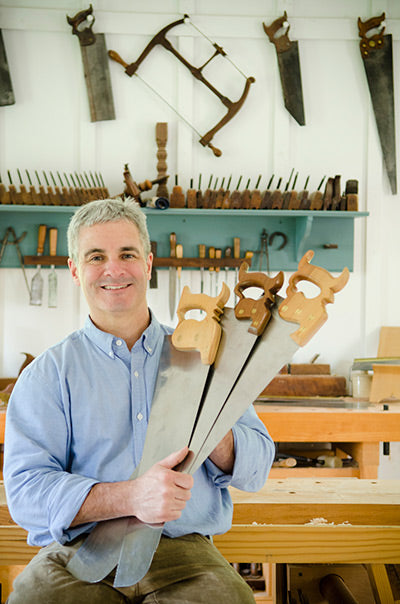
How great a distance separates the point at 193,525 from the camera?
156cm

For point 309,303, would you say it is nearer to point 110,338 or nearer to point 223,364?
point 223,364

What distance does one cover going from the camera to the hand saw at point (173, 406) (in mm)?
1393

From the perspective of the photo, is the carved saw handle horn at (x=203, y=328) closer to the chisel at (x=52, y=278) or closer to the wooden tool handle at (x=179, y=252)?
the wooden tool handle at (x=179, y=252)

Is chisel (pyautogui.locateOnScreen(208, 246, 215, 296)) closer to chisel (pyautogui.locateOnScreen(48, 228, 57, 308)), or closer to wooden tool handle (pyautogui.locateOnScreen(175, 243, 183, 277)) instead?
wooden tool handle (pyautogui.locateOnScreen(175, 243, 183, 277))

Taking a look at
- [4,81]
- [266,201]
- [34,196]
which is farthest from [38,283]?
[266,201]

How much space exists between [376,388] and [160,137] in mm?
2273

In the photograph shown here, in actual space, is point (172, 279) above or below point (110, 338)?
above

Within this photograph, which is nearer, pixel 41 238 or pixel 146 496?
pixel 146 496

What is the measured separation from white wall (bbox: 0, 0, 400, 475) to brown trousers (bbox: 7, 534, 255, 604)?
9.22 ft

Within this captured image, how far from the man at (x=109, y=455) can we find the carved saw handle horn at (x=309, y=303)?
1.30 ft

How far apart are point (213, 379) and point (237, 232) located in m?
2.88

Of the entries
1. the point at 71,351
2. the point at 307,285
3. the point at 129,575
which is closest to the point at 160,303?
the point at 307,285

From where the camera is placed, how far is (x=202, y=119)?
167 inches

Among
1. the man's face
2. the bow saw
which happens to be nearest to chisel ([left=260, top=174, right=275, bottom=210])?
the bow saw
